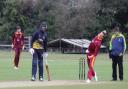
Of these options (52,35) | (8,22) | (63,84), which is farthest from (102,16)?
(63,84)

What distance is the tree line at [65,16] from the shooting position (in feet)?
226

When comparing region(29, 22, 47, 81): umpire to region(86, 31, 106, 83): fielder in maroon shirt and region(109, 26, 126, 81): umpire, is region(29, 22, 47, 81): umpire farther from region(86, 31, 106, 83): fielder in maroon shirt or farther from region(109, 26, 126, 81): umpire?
region(109, 26, 126, 81): umpire

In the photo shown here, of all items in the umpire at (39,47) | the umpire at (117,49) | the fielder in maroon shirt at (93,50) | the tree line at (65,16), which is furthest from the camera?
the tree line at (65,16)

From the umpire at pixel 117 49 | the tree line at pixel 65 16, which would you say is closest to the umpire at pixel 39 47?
the umpire at pixel 117 49

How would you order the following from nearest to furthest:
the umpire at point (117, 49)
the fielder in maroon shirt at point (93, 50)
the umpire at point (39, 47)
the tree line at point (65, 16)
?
1. the fielder in maroon shirt at point (93, 50)
2. the umpire at point (39, 47)
3. the umpire at point (117, 49)
4. the tree line at point (65, 16)

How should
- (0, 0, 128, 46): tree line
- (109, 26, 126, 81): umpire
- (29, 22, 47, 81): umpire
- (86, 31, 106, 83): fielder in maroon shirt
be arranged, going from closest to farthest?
1. (86, 31, 106, 83): fielder in maroon shirt
2. (29, 22, 47, 81): umpire
3. (109, 26, 126, 81): umpire
4. (0, 0, 128, 46): tree line

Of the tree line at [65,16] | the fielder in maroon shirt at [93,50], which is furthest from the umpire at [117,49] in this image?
the tree line at [65,16]

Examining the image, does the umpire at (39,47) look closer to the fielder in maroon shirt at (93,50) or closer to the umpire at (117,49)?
the fielder in maroon shirt at (93,50)

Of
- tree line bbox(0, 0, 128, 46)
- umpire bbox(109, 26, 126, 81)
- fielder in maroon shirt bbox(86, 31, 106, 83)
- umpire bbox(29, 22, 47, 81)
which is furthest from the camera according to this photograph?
tree line bbox(0, 0, 128, 46)

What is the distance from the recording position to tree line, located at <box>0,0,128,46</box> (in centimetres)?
6879

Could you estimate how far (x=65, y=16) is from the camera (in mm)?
69250

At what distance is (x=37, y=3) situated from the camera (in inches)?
2948

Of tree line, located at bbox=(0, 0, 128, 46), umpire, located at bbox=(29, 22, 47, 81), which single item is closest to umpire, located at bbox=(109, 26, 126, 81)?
umpire, located at bbox=(29, 22, 47, 81)

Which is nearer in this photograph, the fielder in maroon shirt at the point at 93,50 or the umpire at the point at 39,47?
the fielder in maroon shirt at the point at 93,50
